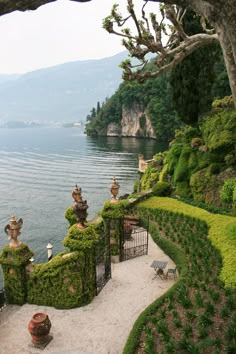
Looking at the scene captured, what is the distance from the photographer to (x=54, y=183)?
184 ft

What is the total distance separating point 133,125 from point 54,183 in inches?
2482

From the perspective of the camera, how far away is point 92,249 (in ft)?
44.1

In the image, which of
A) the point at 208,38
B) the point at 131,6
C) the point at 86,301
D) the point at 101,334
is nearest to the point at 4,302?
the point at 86,301

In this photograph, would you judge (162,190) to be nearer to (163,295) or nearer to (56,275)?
(163,295)

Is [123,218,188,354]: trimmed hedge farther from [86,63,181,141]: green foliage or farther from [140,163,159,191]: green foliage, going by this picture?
[86,63,181,141]: green foliage

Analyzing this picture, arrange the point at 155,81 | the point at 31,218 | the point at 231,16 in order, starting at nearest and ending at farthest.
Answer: the point at 231,16 → the point at 31,218 → the point at 155,81

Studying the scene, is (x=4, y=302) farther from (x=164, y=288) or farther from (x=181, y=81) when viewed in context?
(x=181, y=81)

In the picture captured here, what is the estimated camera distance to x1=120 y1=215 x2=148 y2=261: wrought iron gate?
17688mm

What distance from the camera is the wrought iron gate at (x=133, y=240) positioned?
58.0 ft

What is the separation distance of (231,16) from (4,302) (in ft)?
40.4

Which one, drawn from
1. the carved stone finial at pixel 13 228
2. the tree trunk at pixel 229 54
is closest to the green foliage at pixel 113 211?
the carved stone finial at pixel 13 228

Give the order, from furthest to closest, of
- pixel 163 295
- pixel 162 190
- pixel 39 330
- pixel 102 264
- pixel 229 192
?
pixel 162 190, pixel 229 192, pixel 102 264, pixel 163 295, pixel 39 330

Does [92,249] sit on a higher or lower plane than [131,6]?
lower

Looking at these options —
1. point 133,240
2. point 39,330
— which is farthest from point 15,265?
point 133,240
